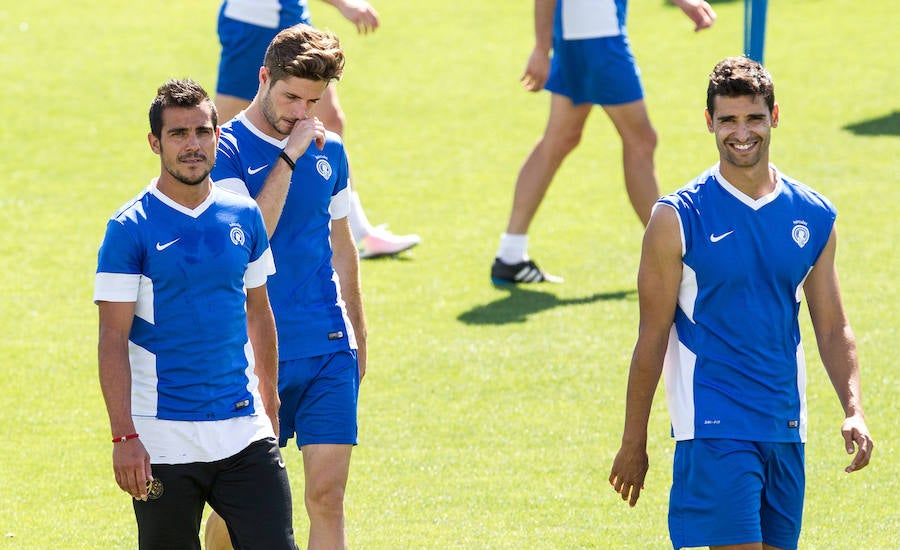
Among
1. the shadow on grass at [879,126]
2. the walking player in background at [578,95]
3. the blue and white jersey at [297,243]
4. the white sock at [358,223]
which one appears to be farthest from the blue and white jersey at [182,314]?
the shadow on grass at [879,126]

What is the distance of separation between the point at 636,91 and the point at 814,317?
4601 mm

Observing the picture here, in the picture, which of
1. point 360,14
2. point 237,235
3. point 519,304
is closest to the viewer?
point 237,235

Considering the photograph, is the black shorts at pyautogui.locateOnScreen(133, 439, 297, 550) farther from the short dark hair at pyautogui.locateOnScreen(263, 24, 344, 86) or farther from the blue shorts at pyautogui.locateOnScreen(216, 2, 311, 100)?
the blue shorts at pyautogui.locateOnScreen(216, 2, 311, 100)

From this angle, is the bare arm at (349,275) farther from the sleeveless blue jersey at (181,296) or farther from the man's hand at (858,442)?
the man's hand at (858,442)

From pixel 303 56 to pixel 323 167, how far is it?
1.50 feet

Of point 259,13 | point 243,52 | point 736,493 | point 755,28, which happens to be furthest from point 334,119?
point 736,493

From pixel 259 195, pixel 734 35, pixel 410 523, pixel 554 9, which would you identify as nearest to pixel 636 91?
pixel 554 9

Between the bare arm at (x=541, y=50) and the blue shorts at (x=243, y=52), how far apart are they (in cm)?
148

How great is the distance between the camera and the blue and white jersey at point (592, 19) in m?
9.17

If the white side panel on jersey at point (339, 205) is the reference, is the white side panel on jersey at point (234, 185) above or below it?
above

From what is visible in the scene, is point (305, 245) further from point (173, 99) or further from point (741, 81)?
point (741, 81)

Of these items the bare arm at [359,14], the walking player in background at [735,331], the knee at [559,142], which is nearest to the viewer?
the walking player in background at [735,331]

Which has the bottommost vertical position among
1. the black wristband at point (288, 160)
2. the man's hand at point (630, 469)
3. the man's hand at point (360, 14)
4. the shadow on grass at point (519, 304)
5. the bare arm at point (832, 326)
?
the shadow on grass at point (519, 304)

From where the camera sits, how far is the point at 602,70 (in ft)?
29.9
